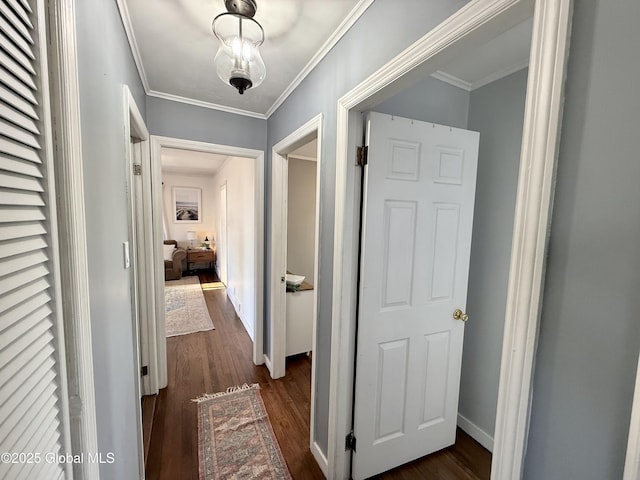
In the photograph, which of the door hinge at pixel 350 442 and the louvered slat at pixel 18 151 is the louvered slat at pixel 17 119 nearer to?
the louvered slat at pixel 18 151

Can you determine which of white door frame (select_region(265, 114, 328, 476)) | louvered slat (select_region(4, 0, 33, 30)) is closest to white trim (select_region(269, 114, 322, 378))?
white door frame (select_region(265, 114, 328, 476))

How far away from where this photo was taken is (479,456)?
1.73 m

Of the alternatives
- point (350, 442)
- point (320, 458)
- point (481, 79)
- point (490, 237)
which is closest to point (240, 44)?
point (481, 79)

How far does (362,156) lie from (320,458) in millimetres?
1755

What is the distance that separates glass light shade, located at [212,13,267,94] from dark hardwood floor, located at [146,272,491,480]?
2.11 m

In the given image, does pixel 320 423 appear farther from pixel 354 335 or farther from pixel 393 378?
pixel 354 335

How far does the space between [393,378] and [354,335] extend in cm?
36

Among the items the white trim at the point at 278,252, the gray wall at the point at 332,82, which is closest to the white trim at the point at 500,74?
the gray wall at the point at 332,82

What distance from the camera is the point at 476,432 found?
186 cm

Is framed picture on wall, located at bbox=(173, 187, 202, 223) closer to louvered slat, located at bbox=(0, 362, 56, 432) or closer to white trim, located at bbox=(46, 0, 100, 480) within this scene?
white trim, located at bbox=(46, 0, 100, 480)

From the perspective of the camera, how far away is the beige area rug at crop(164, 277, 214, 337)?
348cm

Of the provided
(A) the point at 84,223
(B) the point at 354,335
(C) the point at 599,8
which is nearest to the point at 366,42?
(C) the point at 599,8

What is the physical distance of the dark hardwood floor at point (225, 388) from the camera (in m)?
1.61

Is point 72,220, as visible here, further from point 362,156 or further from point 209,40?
point 209,40
